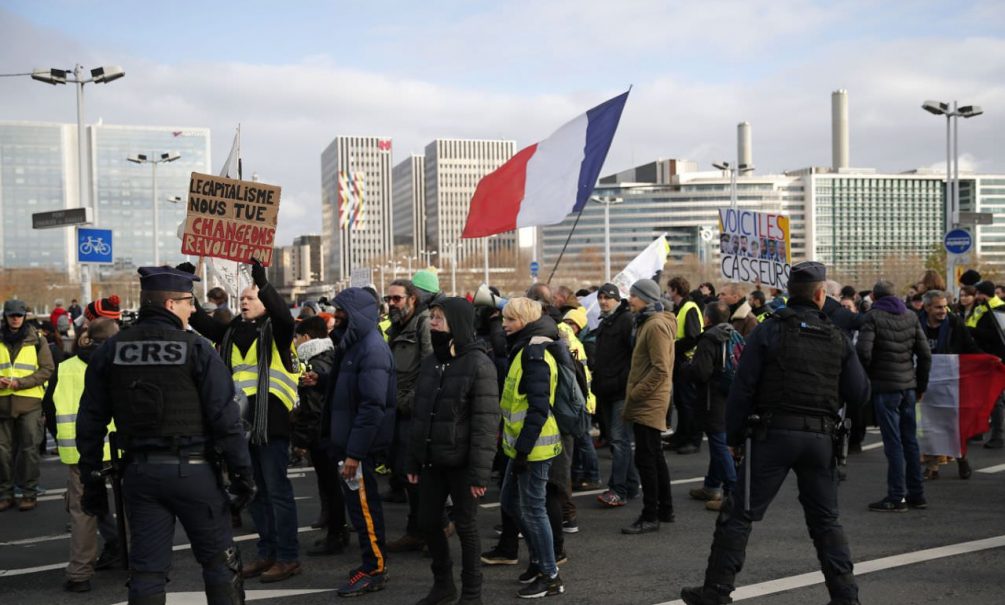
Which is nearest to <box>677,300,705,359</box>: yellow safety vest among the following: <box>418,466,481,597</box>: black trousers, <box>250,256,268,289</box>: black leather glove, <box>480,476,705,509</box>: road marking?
<box>480,476,705,509</box>: road marking

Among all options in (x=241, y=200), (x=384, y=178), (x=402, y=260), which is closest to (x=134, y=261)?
(x=402, y=260)

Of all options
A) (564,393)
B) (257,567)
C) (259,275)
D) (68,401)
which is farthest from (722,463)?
(68,401)

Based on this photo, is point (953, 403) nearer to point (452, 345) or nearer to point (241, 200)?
point (452, 345)

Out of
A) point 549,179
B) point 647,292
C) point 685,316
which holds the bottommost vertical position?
point 685,316

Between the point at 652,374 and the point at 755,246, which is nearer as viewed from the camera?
the point at 652,374

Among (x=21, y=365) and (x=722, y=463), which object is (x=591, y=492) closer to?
(x=722, y=463)

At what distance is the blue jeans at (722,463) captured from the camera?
7945mm

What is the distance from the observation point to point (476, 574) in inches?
220

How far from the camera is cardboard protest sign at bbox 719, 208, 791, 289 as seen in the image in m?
10.5

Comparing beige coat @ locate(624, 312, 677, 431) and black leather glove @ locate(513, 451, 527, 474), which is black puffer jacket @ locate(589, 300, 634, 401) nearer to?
beige coat @ locate(624, 312, 677, 431)

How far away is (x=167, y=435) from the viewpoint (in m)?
4.57

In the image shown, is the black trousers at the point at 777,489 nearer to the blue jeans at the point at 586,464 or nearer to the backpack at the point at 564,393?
the backpack at the point at 564,393

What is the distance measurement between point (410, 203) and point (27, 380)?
494ft

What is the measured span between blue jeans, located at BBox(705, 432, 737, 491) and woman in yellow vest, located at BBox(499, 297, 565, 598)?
7.69 feet
